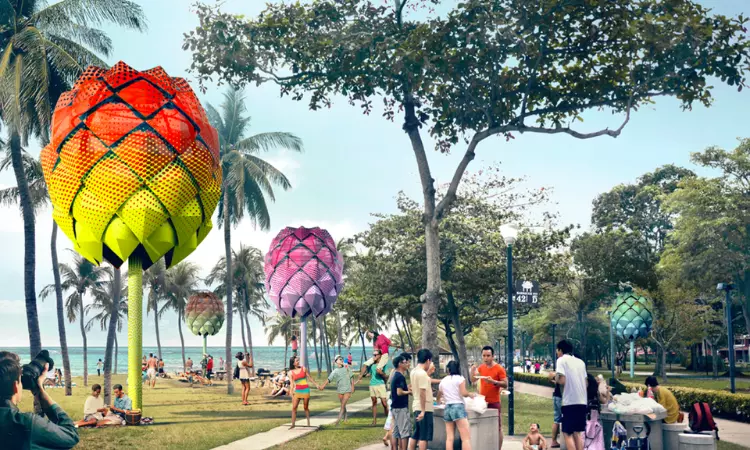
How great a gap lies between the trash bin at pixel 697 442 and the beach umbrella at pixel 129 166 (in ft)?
36.0

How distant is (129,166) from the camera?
1520 cm

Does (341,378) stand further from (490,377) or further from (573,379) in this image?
(573,379)

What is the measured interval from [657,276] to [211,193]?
40.5m

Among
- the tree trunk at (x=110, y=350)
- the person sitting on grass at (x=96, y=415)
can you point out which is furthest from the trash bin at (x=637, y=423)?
the tree trunk at (x=110, y=350)

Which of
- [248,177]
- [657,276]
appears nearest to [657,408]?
[248,177]

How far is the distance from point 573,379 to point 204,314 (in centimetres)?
3563

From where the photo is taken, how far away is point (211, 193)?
54.7 feet

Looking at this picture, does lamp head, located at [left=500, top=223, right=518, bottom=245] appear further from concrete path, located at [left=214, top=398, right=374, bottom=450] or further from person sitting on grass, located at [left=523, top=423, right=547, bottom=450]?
concrete path, located at [left=214, top=398, right=374, bottom=450]

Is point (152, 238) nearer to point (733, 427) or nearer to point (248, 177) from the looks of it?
point (733, 427)

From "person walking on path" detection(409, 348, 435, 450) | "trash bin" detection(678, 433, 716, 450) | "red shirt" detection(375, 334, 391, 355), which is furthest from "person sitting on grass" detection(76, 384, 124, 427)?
"trash bin" detection(678, 433, 716, 450)

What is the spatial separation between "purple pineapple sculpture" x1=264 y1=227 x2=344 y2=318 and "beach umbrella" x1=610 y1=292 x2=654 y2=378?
2153cm

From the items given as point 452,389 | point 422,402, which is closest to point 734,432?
point 452,389

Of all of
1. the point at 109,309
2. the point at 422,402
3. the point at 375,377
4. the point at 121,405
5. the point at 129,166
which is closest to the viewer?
the point at 422,402

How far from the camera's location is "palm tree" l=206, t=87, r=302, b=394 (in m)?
33.9
